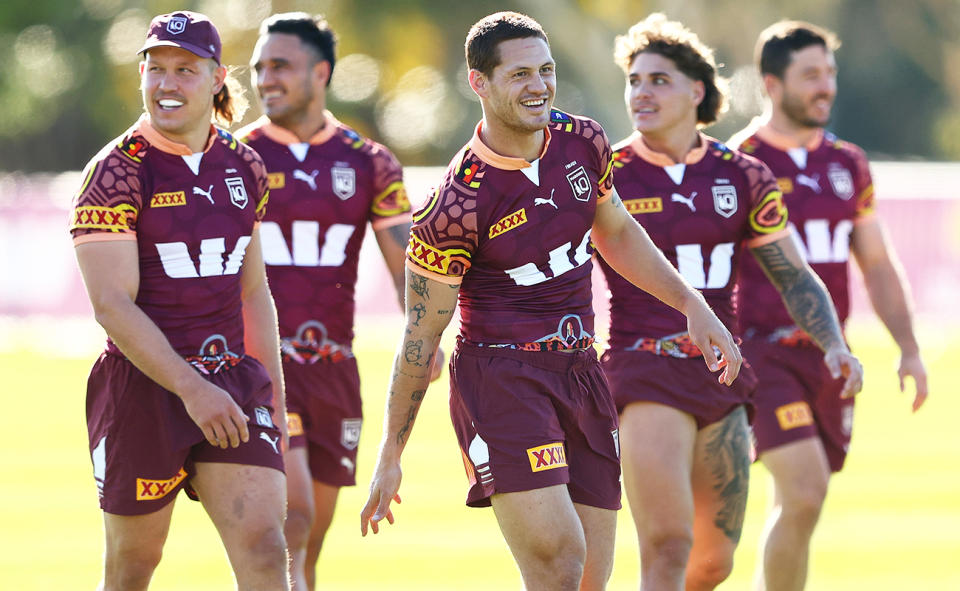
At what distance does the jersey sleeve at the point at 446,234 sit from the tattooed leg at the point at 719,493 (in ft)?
6.14

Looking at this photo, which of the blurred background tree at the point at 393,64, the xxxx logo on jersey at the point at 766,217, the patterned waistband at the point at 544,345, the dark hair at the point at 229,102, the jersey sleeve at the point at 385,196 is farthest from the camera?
the blurred background tree at the point at 393,64

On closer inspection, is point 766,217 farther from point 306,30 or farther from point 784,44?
point 306,30

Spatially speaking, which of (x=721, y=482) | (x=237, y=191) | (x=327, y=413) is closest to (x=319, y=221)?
(x=327, y=413)

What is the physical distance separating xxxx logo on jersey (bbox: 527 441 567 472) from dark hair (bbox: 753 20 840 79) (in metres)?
3.54

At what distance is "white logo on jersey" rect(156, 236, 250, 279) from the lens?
609 cm

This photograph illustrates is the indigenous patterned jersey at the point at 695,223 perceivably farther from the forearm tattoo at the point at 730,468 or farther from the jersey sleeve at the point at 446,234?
the jersey sleeve at the point at 446,234

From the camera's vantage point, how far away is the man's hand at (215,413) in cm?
585

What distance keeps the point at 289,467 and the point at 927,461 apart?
7.66m

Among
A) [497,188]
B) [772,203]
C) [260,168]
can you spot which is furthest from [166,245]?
[772,203]

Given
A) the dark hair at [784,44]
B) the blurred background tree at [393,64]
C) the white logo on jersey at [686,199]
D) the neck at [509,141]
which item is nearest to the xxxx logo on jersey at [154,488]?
the neck at [509,141]

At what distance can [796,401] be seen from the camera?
26.3 feet

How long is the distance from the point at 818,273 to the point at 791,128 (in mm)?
815

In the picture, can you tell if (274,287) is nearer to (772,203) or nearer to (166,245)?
(166,245)

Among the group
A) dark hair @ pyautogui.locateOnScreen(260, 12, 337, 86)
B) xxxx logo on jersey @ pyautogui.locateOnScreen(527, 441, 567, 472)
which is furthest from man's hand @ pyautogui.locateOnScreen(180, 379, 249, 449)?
dark hair @ pyautogui.locateOnScreen(260, 12, 337, 86)
